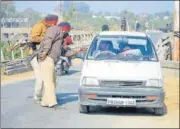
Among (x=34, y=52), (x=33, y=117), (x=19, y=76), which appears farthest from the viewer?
(x=19, y=76)

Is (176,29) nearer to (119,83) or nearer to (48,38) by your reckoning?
(48,38)

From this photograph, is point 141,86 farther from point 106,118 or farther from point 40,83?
point 40,83

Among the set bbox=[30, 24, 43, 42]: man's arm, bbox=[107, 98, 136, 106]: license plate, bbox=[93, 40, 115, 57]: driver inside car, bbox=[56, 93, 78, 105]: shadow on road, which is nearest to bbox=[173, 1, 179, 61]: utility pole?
bbox=[56, 93, 78, 105]: shadow on road

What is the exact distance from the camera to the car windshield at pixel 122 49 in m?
10.2

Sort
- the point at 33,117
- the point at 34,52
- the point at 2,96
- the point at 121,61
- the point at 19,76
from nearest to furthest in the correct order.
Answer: the point at 33,117 → the point at 121,61 → the point at 34,52 → the point at 2,96 → the point at 19,76

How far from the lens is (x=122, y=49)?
10.5 m

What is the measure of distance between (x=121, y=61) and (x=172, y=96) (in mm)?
2968

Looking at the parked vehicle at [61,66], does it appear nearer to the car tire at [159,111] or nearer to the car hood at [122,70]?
the car hood at [122,70]

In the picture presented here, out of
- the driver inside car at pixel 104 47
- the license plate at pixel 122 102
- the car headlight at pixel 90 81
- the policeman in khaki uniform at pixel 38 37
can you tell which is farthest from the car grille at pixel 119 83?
the policeman in khaki uniform at pixel 38 37

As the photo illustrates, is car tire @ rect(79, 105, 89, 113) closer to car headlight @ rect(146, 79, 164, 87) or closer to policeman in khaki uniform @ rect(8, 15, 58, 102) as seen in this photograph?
car headlight @ rect(146, 79, 164, 87)

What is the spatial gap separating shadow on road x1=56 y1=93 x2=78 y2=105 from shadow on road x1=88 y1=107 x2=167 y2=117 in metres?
1.14

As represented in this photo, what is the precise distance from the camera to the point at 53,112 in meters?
9.82

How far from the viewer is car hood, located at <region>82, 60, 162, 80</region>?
30.9 ft

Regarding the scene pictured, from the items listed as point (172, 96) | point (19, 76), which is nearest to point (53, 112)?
point (172, 96)
